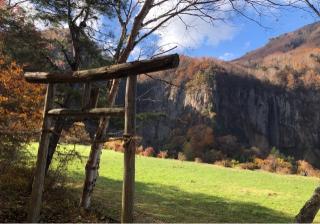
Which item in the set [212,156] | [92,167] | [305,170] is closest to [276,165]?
[305,170]

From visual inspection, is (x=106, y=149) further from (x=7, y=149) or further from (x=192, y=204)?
(x=7, y=149)

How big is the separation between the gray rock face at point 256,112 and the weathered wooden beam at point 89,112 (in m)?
79.3

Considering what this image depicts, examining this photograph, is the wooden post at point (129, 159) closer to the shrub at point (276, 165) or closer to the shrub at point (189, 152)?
the shrub at point (276, 165)

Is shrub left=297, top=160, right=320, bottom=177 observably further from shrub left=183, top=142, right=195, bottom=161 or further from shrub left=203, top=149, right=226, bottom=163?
shrub left=183, top=142, right=195, bottom=161

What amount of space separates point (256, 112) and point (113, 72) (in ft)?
298

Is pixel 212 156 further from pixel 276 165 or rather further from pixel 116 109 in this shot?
pixel 116 109

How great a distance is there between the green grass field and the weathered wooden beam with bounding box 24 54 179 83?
17.6ft

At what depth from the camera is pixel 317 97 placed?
321 feet

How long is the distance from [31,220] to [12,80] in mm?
6807

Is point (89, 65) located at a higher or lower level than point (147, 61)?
higher

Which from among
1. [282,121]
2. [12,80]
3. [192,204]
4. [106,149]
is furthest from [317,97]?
[12,80]


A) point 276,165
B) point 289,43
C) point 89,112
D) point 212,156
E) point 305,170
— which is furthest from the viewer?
point 289,43

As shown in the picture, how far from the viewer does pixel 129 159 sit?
680cm

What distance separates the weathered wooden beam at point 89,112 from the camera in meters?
7.15
